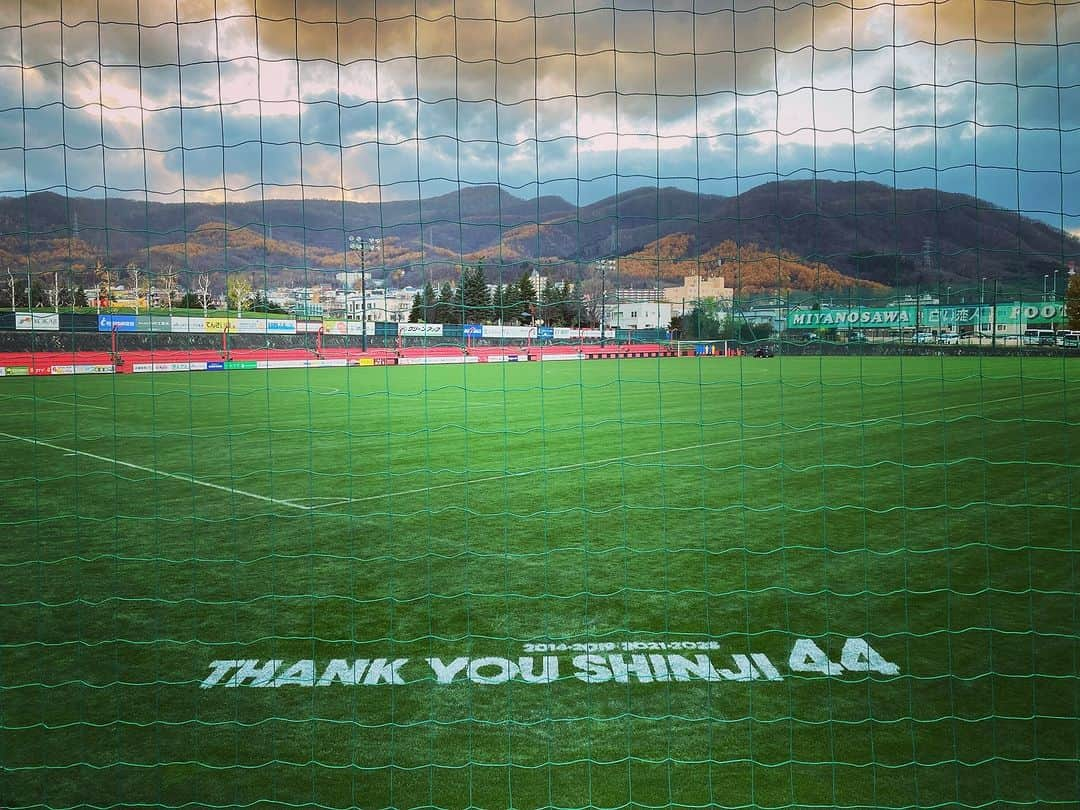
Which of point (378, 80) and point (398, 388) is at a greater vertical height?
point (378, 80)

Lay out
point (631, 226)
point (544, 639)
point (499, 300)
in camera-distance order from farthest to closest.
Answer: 1. point (499, 300)
2. point (631, 226)
3. point (544, 639)

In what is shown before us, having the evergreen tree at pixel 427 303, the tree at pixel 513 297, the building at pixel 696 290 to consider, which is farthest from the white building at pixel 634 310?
the tree at pixel 513 297

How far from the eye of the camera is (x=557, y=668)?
14.6ft

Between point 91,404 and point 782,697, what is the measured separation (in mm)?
19768

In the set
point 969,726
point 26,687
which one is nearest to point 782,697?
point 969,726

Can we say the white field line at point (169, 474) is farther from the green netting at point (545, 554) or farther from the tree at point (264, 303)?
the tree at point (264, 303)

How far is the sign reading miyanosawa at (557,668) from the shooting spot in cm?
430

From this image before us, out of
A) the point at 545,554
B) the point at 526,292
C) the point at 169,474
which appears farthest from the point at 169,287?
the point at 526,292

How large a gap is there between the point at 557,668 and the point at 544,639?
0.43m

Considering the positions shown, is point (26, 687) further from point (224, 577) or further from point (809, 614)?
point (809, 614)

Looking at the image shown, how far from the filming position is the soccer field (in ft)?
11.3

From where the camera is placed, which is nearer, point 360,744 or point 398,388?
point 360,744

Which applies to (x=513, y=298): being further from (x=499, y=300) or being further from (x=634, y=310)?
(x=499, y=300)

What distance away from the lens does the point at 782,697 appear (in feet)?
13.4
